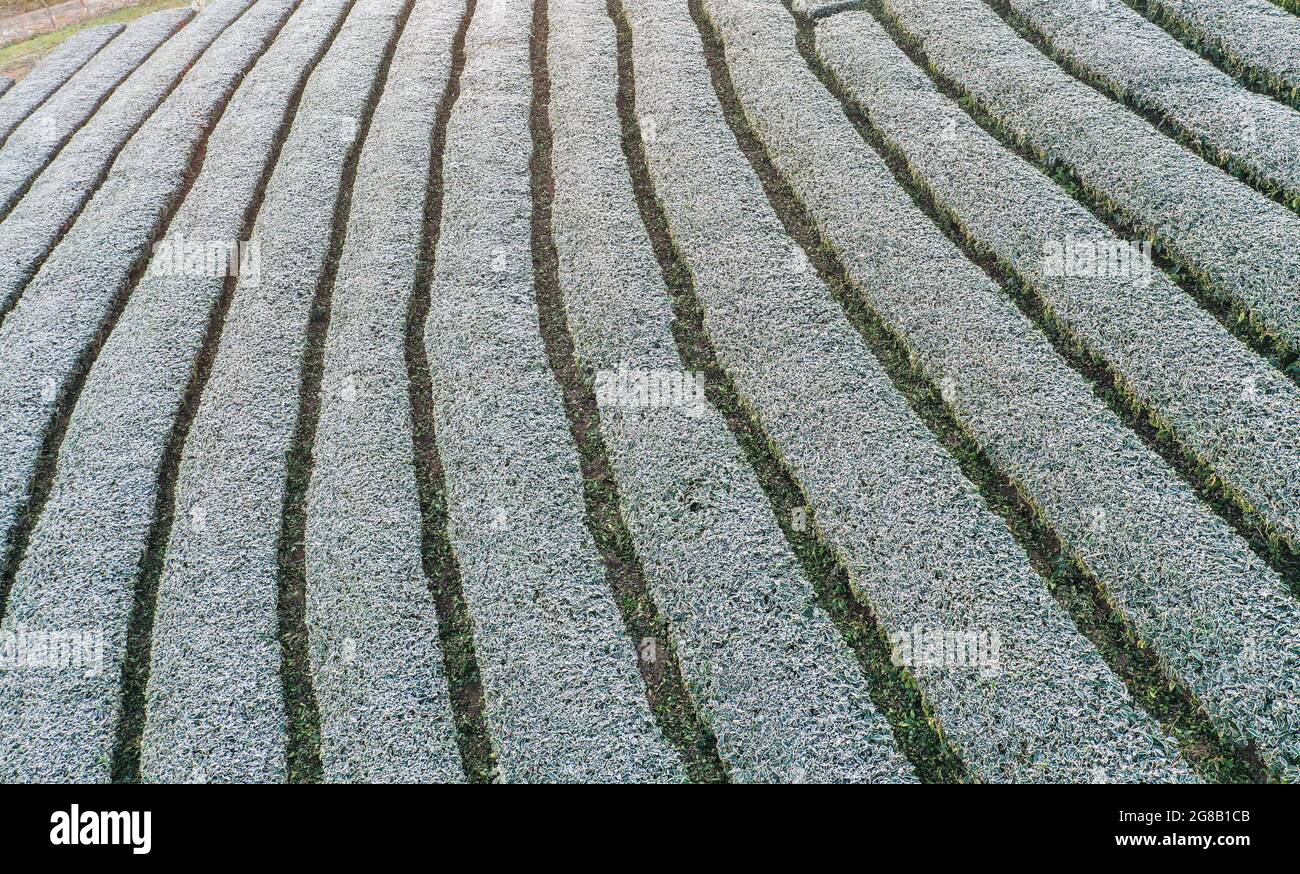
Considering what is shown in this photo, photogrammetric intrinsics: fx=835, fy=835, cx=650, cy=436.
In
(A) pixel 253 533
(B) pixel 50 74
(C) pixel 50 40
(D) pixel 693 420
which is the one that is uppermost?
(C) pixel 50 40

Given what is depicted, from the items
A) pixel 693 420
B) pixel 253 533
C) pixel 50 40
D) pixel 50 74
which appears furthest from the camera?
pixel 50 40

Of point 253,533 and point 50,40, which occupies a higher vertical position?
point 50,40

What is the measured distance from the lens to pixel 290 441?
11.1 m

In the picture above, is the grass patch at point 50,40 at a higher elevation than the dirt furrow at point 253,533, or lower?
higher

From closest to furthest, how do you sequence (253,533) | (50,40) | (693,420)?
(253,533), (693,420), (50,40)

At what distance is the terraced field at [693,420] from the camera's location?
7.98 metres

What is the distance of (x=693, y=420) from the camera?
34.6 ft

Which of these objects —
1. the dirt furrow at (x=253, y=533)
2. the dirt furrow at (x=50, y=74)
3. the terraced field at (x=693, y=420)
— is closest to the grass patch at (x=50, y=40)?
the dirt furrow at (x=50, y=74)

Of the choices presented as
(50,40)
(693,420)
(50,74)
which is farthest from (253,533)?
(50,40)

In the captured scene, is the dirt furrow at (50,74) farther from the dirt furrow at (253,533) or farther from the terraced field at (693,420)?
the dirt furrow at (253,533)

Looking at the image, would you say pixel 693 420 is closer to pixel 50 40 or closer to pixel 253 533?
pixel 253 533

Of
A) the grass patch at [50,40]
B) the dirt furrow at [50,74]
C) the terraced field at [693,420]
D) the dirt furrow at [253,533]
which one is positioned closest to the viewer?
the terraced field at [693,420]
